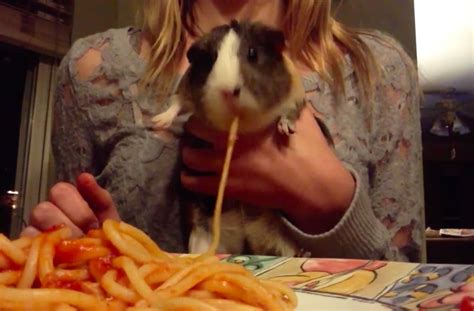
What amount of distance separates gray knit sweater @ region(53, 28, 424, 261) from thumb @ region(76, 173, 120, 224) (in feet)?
0.74

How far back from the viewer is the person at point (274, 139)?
1098 millimetres

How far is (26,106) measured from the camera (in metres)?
2.78

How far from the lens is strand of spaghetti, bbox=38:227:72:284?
0.76 metres

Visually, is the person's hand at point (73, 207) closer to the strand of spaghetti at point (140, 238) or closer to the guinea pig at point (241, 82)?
the strand of spaghetti at point (140, 238)

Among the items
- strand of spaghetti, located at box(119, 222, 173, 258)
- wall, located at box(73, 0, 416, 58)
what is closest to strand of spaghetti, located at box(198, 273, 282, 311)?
strand of spaghetti, located at box(119, 222, 173, 258)

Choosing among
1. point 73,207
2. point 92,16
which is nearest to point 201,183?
point 73,207

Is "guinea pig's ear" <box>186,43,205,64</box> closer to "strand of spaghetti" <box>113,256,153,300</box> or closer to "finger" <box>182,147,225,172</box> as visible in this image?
"finger" <box>182,147,225,172</box>

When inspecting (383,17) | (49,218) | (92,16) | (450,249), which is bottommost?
(450,249)

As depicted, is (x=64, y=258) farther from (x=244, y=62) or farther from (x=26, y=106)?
(x=26, y=106)

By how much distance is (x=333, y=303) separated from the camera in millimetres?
744

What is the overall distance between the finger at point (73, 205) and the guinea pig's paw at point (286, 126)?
1.25 ft

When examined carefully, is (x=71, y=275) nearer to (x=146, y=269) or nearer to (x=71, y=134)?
(x=146, y=269)

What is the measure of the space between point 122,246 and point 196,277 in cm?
12

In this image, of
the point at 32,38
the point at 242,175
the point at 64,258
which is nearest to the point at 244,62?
the point at 242,175
